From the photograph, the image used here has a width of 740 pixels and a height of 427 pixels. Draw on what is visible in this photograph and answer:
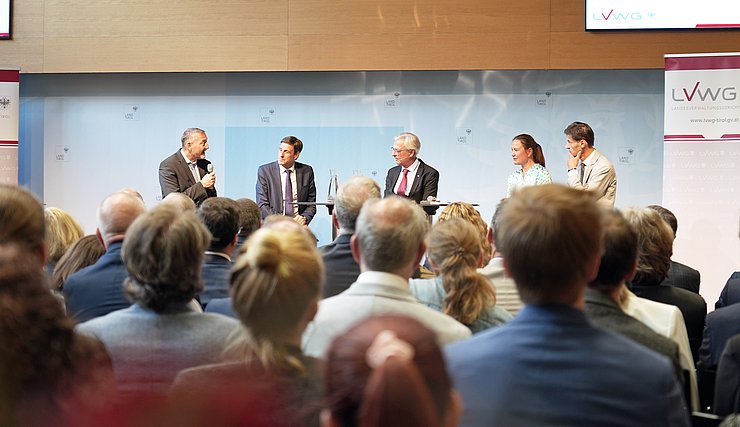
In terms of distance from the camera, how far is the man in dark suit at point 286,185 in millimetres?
9234

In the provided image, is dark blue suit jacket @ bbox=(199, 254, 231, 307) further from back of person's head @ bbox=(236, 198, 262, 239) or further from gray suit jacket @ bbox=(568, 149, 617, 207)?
gray suit jacket @ bbox=(568, 149, 617, 207)

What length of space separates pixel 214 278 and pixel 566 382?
2478mm

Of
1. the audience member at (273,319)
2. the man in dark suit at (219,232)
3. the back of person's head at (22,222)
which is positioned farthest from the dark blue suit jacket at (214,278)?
the audience member at (273,319)

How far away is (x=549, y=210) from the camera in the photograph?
1.90m

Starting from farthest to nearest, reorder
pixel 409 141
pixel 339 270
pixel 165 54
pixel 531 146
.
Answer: pixel 165 54
pixel 409 141
pixel 531 146
pixel 339 270

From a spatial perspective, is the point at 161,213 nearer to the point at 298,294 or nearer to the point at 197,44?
the point at 298,294

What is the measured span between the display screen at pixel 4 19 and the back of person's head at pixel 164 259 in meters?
8.20

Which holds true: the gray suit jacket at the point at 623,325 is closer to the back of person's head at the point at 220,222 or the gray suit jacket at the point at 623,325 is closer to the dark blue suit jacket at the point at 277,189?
the back of person's head at the point at 220,222

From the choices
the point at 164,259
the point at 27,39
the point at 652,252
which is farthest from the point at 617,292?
the point at 27,39

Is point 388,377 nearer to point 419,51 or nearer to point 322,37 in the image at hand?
point 419,51

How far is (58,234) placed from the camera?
4469 mm

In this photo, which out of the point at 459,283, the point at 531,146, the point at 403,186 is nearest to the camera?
the point at 459,283

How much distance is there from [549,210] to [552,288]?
0.16 metres

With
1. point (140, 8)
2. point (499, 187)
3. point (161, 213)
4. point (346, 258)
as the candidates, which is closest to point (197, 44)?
point (140, 8)
